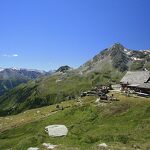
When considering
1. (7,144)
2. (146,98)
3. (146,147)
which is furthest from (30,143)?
(146,98)

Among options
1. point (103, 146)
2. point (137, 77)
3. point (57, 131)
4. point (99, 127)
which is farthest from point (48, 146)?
point (137, 77)

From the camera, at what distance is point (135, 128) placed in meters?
57.2

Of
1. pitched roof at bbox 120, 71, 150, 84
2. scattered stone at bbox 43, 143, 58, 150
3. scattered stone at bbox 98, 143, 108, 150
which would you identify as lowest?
scattered stone at bbox 43, 143, 58, 150

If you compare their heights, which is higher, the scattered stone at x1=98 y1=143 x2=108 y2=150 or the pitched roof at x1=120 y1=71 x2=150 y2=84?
the pitched roof at x1=120 y1=71 x2=150 y2=84

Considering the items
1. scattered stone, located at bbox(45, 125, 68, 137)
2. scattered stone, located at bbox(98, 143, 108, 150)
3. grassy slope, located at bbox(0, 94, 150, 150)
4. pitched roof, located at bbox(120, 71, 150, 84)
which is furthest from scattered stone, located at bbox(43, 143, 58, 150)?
pitched roof, located at bbox(120, 71, 150, 84)

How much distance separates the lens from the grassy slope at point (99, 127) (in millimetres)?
46531

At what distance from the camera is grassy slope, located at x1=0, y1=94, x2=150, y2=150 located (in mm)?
46531

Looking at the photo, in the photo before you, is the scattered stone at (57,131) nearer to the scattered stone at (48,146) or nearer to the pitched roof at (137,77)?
the scattered stone at (48,146)

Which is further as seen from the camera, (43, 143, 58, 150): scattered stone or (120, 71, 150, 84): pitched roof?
(120, 71, 150, 84): pitched roof

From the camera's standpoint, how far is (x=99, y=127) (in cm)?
6112

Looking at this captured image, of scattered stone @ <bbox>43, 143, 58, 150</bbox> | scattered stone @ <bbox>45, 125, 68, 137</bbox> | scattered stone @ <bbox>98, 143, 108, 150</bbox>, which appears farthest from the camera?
scattered stone @ <bbox>45, 125, 68, 137</bbox>

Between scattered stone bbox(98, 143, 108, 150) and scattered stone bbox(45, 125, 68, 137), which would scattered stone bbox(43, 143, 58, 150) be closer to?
scattered stone bbox(98, 143, 108, 150)

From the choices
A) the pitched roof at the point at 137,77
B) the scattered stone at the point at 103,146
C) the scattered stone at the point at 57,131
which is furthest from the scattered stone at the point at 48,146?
the pitched roof at the point at 137,77

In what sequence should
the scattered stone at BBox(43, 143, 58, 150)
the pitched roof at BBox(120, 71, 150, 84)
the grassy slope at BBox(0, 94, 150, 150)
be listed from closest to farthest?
the scattered stone at BBox(43, 143, 58, 150) < the grassy slope at BBox(0, 94, 150, 150) < the pitched roof at BBox(120, 71, 150, 84)
